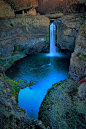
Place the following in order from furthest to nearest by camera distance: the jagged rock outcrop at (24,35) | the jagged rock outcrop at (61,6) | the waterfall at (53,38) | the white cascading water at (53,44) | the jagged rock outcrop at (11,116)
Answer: the white cascading water at (53,44) < the waterfall at (53,38) < the jagged rock outcrop at (61,6) < the jagged rock outcrop at (24,35) < the jagged rock outcrop at (11,116)

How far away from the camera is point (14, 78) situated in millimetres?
10703

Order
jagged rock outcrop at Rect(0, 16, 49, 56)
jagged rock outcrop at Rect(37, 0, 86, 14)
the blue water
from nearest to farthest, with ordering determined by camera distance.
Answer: the blue water, jagged rock outcrop at Rect(0, 16, 49, 56), jagged rock outcrop at Rect(37, 0, 86, 14)

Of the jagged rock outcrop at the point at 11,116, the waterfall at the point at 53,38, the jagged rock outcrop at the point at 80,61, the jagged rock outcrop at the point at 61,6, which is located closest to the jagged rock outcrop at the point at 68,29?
the waterfall at the point at 53,38

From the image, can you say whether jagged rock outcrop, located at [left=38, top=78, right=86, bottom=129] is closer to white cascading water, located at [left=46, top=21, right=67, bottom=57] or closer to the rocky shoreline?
the rocky shoreline

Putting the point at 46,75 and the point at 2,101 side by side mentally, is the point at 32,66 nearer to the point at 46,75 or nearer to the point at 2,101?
the point at 46,75

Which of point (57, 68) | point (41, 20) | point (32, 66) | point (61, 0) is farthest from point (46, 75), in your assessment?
point (61, 0)

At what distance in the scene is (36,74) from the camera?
37.5ft

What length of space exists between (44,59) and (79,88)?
8.78 meters

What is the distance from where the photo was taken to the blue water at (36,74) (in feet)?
24.6

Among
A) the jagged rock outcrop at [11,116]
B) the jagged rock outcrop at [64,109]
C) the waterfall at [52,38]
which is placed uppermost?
the waterfall at [52,38]

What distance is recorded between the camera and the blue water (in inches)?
295

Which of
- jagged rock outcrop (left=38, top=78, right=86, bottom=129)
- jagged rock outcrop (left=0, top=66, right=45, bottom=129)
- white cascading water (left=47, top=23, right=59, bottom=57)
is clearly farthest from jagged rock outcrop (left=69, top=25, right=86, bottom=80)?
white cascading water (left=47, top=23, right=59, bottom=57)

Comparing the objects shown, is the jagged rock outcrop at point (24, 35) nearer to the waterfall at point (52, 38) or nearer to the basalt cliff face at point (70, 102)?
the waterfall at point (52, 38)

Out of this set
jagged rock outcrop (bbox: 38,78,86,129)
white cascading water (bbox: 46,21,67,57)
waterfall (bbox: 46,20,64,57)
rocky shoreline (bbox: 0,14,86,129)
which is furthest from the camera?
white cascading water (bbox: 46,21,67,57)
